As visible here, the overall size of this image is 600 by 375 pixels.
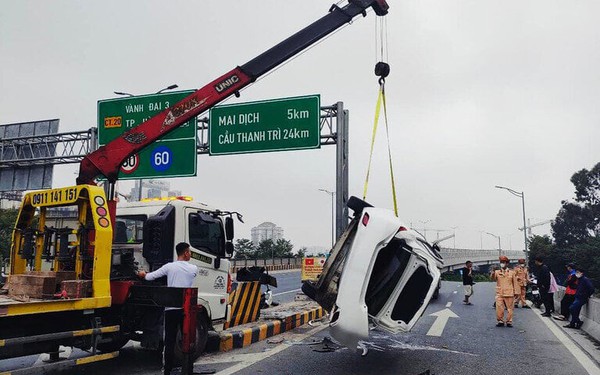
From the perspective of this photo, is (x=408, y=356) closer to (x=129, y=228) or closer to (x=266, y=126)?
(x=129, y=228)

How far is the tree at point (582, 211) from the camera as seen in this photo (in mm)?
64625

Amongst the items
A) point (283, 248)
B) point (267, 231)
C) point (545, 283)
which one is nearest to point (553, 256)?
point (283, 248)

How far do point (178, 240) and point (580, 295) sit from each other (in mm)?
8595

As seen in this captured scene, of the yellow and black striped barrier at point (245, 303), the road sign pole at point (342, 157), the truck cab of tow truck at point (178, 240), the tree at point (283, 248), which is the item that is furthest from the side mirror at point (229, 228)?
the tree at point (283, 248)

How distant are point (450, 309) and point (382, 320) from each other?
9.25 meters

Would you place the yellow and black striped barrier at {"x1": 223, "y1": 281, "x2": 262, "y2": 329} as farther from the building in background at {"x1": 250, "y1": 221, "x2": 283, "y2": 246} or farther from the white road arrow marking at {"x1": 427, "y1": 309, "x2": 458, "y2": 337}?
the building in background at {"x1": 250, "y1": 221, "x2": 283, "y2": 246}

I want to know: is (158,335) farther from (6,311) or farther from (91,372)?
(6,311)

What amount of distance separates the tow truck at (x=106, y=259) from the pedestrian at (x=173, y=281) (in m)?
0.20

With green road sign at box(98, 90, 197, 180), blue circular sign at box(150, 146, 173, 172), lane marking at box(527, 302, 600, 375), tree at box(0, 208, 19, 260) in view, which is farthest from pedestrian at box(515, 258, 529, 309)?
tree at box(0, 208, 19, 260)

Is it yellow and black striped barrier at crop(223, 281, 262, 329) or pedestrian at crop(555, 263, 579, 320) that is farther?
pedestrian at crop(555, 263, 579, 320)

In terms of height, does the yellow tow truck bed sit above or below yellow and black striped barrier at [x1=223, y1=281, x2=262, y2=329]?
above

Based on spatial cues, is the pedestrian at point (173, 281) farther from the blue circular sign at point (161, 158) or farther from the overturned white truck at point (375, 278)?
the blue circular sign at point (161, 158)

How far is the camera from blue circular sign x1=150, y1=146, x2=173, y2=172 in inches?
567

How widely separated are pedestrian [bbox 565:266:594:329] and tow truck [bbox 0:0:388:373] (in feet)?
24.8
